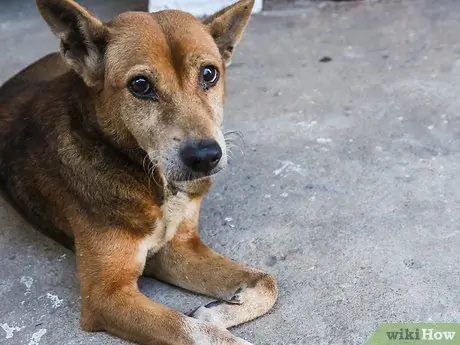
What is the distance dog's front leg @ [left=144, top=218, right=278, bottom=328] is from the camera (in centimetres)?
296

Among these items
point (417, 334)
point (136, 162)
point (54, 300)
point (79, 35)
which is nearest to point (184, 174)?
point (136, 162)

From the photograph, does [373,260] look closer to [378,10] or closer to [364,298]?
[364,298]

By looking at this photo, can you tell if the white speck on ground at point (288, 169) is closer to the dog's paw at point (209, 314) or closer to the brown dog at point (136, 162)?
the brown dog at point (136, 162)

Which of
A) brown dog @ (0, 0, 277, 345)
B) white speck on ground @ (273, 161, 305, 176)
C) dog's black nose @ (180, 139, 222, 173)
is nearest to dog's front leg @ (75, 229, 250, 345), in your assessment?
brown dog @ (0, 0, 277, 345)

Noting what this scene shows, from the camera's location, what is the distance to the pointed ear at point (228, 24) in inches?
123

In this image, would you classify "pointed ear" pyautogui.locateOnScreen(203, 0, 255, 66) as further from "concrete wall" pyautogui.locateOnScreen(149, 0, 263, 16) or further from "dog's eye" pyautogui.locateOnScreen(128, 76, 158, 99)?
"concrete wall" pyautogui.locateOnScreen(149, 0, 263, 16)

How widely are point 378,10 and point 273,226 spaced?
3373mm

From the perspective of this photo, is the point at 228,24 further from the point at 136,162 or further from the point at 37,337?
the point at 37,337

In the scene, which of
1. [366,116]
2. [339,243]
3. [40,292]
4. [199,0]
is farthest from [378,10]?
[40,292]

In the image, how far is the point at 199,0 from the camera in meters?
6.19

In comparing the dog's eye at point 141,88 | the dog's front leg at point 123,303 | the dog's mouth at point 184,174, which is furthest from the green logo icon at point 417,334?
the dog's eye at point 141,88

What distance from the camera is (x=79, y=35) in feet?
9.54

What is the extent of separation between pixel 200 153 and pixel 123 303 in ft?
2.30

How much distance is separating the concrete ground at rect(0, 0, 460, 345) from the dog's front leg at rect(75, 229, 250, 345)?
15cm
